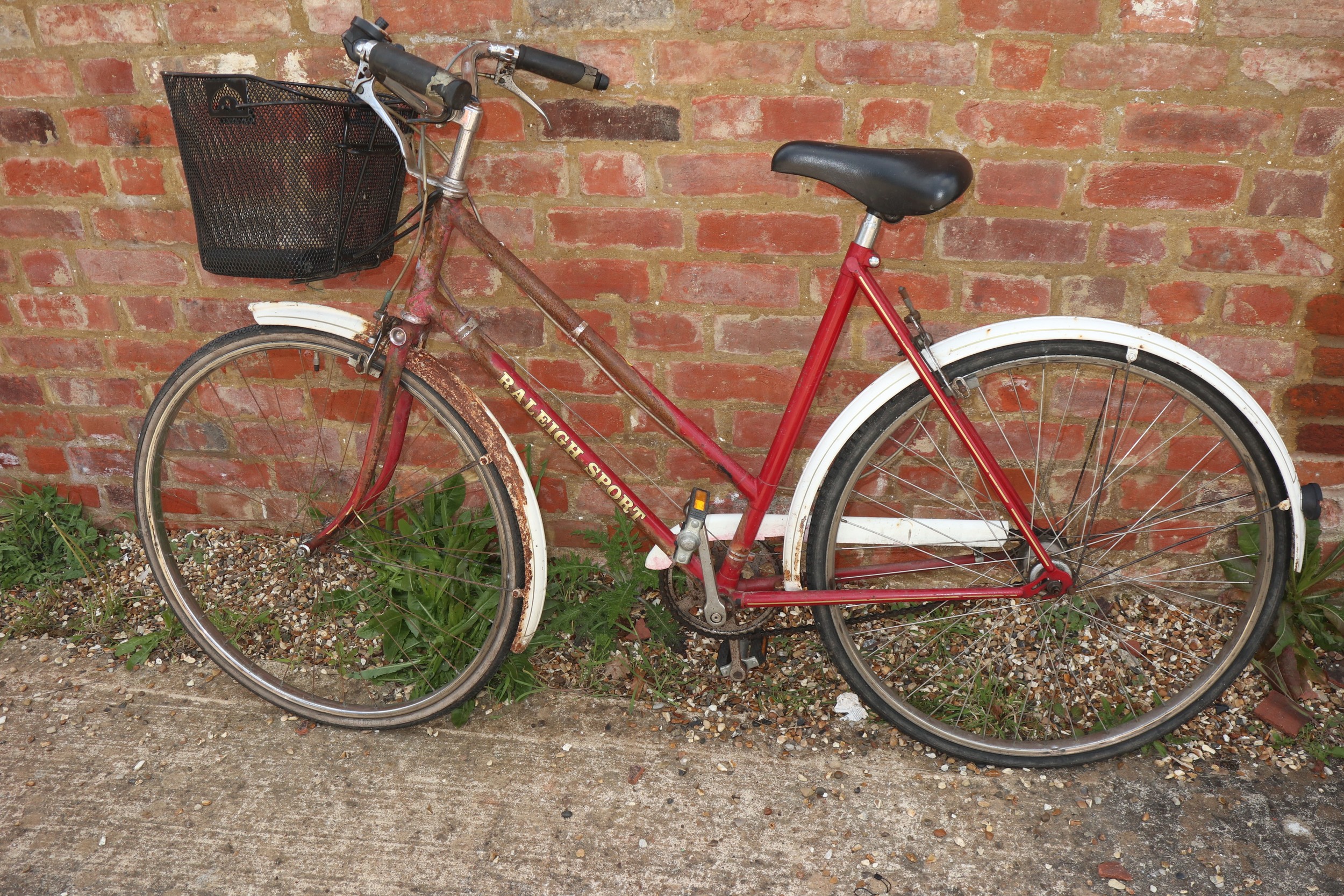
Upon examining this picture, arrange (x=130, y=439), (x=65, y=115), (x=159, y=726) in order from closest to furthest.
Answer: (x=159, y=726), (x=65, y=115), (x=130, y=439)

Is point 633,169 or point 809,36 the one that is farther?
point 633,169

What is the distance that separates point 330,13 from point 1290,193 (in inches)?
85.8

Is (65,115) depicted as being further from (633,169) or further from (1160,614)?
(1160,614)

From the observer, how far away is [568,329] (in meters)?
1.95

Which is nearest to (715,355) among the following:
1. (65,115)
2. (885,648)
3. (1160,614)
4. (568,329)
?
(568,329)

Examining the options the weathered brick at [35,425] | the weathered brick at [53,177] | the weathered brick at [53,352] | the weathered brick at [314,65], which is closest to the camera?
the weathered brick at [314,65]

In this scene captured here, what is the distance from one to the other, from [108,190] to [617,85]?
139cm

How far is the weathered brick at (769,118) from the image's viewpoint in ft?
6.56

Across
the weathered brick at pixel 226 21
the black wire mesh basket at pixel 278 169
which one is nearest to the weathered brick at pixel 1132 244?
the black wire mesh basket at pixel 278 169

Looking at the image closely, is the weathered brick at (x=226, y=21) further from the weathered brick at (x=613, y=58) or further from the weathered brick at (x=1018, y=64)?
the weathered brick at (x=1018, y=64)

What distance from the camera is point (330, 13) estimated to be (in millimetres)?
2084

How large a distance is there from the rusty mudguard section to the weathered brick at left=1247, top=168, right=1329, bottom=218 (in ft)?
5.60

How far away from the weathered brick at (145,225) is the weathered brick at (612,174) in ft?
3.51

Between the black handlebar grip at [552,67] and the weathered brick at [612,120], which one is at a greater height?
the black handlebar grip at [552,67]
